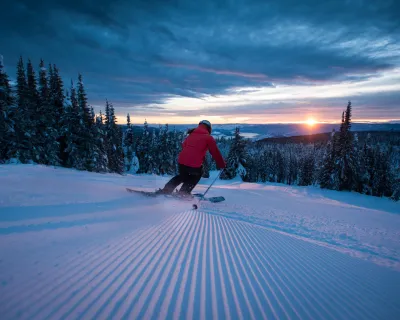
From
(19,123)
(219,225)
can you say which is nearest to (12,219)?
(219,225)

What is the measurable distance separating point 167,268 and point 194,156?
158 inches

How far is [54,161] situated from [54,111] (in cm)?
784

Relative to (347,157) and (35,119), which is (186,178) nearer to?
(35,119)

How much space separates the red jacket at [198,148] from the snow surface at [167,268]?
2.13m

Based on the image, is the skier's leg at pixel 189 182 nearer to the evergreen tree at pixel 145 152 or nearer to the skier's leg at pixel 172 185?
the skier's leg at pixel 172 185

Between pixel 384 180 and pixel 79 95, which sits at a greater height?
pixel 79 95

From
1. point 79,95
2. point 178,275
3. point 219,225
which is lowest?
point 219,225

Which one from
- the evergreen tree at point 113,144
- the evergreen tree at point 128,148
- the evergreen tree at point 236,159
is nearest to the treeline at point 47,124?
the evergreen tree at point 113,144

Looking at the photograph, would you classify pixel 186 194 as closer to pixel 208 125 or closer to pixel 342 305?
pixel 208 125

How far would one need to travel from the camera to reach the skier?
235 inches

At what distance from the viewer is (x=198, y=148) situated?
6.05m

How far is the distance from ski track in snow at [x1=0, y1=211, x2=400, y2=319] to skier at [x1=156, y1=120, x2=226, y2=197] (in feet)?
9.84

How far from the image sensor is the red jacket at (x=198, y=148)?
5941 millimetres

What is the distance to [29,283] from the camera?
5.51 ft
